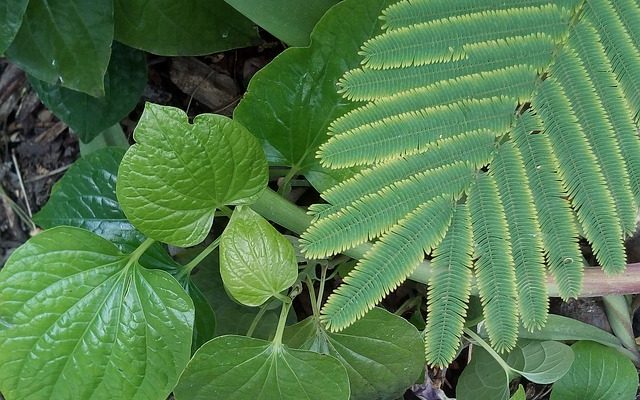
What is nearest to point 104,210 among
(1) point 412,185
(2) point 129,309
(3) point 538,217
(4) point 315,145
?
(2) point 129,309

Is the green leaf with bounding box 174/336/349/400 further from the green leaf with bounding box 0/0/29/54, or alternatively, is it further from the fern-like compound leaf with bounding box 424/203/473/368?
the green leaf with bounding box 0/0/29/54

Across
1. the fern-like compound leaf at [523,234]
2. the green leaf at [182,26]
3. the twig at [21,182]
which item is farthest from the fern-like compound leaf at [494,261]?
the twig at [21,182]

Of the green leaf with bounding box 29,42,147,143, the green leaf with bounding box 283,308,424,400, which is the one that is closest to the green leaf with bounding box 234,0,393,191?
the green leaf with bounding box 283,308,424,400

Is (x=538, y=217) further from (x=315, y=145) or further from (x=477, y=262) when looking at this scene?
(x=315, y=145)

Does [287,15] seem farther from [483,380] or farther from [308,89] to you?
[483,380]

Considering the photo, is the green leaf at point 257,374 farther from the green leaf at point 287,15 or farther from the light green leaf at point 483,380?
the green leaf at point 287,15

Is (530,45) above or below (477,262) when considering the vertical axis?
above
